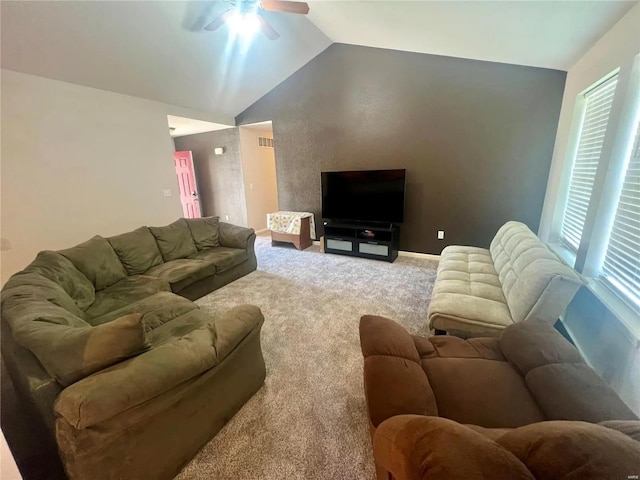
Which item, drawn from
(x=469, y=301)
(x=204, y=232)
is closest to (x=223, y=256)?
(x=204, y=232)

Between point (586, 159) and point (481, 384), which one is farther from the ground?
point (586, 159)

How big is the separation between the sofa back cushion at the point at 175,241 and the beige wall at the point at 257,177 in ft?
8.22

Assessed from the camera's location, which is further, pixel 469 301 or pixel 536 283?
pixel 469 301

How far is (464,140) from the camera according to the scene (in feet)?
12.2

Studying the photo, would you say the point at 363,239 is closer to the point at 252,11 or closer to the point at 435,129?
the point at 435,129

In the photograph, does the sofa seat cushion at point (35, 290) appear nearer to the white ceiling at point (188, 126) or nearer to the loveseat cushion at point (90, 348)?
the loveseat cushion at point (90, 348)

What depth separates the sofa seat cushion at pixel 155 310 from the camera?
1952 millimetres

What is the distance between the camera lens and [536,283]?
170 cm

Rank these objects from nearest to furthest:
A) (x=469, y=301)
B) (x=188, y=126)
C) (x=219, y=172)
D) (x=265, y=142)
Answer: (x=469, y=301) → (x=188, y=126) → (x=219, y=172) → (x=265, y=142)

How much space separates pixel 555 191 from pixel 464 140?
4.10 ft

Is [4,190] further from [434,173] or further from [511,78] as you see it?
[511,78]

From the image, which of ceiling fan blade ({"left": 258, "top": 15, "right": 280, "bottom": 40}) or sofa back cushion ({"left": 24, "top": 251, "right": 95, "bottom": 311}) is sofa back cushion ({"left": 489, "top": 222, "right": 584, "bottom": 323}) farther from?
sofa back cushion ({"left": 24, "top": 251, "right": 95, "bottom": 311})

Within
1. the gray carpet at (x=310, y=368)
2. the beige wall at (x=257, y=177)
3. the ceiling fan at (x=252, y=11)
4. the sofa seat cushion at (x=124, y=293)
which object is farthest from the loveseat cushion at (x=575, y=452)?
the beige wall at (x=257, y=177)

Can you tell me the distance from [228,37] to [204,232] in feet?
8.18
